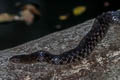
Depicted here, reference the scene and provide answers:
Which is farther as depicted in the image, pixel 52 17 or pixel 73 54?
pixel 52 17

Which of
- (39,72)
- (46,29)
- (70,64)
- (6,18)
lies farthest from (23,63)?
(6,18)

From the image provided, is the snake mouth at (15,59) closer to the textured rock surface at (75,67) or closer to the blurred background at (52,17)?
the textured rock surface at (75,67)

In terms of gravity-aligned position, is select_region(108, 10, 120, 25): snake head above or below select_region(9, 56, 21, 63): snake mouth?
above

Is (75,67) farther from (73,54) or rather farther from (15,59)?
(15,59)

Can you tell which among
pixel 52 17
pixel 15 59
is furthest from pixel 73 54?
pixel 52 17

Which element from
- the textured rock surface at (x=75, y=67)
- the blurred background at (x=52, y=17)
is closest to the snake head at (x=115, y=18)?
the textured rock surface at (x=75, y=67)

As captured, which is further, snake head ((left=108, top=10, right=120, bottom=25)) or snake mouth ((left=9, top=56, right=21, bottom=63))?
snake head ((left=108, top=10, right=120, bottom=25))

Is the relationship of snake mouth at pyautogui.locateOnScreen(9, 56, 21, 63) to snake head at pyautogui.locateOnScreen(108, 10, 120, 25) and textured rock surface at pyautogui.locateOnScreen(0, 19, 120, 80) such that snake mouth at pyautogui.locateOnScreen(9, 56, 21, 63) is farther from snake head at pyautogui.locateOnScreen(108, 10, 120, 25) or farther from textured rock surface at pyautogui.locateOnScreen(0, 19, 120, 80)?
snake head at pyautogui.locateOnScreen(108, 10, 120, 25)

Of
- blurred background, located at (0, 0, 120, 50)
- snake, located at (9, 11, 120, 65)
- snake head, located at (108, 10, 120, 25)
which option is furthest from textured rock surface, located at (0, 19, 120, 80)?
blurred background, located at (0, 0, 120, 50)
